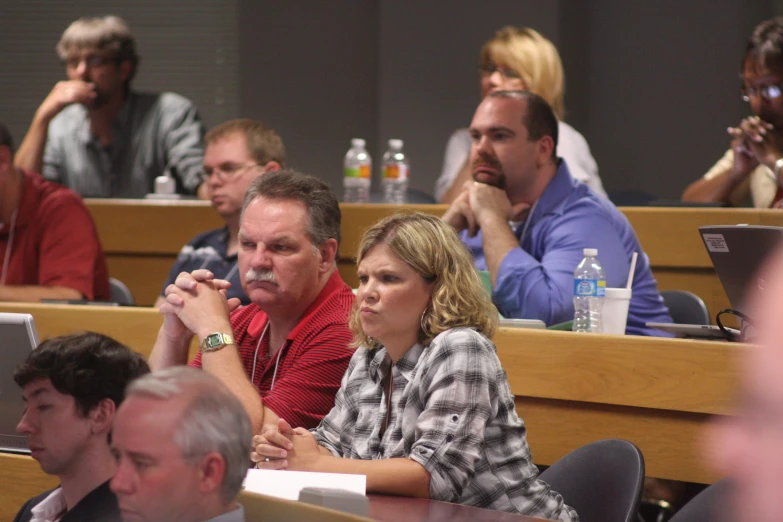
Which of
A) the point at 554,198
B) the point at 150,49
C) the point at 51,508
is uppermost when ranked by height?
the point at 150,49

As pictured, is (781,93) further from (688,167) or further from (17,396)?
(17,396)

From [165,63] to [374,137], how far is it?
1.49 meters

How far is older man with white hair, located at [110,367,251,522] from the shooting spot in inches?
49.9

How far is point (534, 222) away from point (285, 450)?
1.50 metres

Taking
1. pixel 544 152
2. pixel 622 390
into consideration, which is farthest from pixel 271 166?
pixel 622 390

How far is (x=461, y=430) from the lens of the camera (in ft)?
5.94

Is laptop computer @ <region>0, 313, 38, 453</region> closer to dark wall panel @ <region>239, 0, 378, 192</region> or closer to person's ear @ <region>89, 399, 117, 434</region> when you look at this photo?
person's ear @ <region>89, 399, 117, 434</region>

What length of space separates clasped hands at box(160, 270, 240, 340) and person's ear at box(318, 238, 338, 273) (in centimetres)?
22

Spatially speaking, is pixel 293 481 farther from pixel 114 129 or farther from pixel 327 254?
pixel 114 129

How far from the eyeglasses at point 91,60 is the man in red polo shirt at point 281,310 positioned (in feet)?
8.50

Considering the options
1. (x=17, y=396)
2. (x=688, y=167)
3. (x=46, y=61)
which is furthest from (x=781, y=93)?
(x=46, y=61)

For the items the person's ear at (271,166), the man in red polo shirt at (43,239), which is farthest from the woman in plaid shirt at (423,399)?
the man in red polo shirt at (43,239)

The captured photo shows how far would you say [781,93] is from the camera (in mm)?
3584

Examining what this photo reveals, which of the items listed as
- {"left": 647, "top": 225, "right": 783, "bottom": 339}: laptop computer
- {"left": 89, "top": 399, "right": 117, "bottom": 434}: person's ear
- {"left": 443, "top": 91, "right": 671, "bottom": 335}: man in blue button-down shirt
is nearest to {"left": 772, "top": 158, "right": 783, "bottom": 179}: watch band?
{"left": 443, "top": 91, "right": 671, "bottom": 335}: man in blue button-down shirt
